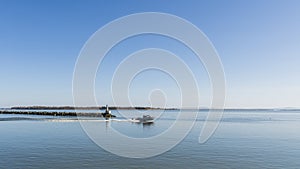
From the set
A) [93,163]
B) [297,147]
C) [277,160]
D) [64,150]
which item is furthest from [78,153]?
[297,147]

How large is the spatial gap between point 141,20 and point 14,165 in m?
16.3

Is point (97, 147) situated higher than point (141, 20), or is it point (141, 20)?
point (141, 20)

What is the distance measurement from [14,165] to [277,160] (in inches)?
916

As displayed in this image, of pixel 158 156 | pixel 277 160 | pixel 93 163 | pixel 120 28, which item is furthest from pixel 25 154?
pixel 277 160

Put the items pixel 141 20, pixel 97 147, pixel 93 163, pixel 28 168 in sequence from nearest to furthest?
pixel 28 168 → pixel 93 163 → pixel 141 20 → pixel 97 147

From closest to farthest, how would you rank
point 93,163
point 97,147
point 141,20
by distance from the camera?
1. point 93,163
2. point 141,20
3. point 97,147

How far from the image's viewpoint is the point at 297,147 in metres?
35.2

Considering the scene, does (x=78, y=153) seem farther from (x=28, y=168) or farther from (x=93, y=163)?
(x=28, y=168)

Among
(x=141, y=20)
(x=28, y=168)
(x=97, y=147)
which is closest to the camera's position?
(x=28, y=168)

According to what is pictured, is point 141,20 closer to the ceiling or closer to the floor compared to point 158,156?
closer to the ceiling

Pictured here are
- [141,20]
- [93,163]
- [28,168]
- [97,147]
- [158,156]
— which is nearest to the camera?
[28,168]

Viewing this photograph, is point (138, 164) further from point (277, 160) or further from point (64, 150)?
point (277, 160)

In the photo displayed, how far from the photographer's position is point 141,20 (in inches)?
1017

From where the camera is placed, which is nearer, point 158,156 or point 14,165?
point 14,165
